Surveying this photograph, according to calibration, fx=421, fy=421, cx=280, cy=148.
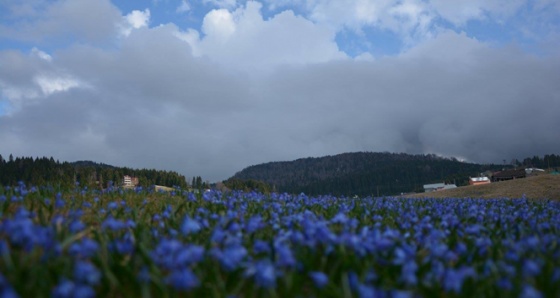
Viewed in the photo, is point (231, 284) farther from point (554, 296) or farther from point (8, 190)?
point (8, 190)

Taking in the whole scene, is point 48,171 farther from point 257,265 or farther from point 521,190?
point 257,265

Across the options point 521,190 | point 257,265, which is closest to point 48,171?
point 521,190

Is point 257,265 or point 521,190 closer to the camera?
point 257,265

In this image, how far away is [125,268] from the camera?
5016mm

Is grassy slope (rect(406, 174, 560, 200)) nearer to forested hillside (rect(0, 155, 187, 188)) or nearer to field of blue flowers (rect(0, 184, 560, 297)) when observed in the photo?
field of blue flowers (rect(0, 184, 560, 297))

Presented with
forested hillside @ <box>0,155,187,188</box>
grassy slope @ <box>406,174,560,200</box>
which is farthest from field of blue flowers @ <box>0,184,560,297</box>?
forested hillside @ <box>0,155,187,188</box>

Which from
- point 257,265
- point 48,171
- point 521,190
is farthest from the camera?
point 48,171

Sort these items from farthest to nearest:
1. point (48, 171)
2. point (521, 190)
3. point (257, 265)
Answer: point (48, 171) < point (521, 190) < point (257, 265)

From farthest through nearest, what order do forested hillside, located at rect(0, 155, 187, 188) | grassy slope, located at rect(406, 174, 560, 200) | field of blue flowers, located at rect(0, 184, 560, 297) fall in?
forested hillside, located at rect(0, 155, 187, 188) < grassy slope, located at rect(406, 174, 560, 200) < field of blue flowers, located at rect(0, 184, 560, 297)

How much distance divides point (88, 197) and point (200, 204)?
336cm

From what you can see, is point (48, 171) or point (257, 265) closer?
point (257, 265)

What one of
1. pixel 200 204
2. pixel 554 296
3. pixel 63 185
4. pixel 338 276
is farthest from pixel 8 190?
pixel 554 296

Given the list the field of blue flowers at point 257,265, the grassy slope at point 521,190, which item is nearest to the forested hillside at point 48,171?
the grassy slope at point 521,190

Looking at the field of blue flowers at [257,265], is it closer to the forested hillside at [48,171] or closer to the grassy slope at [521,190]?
the grassy slope at [521,190]
